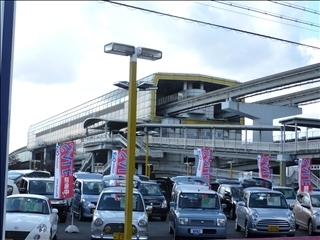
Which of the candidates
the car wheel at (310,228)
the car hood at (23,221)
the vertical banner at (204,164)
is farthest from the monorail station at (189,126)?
the car hood at (23,221)

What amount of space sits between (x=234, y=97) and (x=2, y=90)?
5236 cm

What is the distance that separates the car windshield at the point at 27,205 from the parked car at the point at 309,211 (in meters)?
10.00

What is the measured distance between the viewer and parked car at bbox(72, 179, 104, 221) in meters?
23.2

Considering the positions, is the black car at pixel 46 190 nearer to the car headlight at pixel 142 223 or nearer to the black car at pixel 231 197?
the car headlight at pixel 142 223

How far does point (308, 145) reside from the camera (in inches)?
1725

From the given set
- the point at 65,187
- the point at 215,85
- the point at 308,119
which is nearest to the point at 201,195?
the point at 65,187

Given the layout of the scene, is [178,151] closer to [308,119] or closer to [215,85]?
[215,85]

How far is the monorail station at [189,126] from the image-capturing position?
4912 cm

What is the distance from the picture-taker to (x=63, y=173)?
69.8 ft

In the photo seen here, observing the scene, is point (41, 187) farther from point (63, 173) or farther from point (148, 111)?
point (148, 111)

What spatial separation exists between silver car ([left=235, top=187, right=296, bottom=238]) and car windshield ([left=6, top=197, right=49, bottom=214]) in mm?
7043

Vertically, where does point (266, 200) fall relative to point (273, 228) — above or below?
above

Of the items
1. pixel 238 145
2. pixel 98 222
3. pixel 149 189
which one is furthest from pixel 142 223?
pixel 238 145

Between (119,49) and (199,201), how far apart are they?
8251 millimetres
